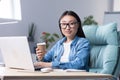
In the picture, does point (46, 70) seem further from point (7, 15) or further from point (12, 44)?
point (7, 15)

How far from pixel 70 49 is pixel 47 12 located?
2.20m

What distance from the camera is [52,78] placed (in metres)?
1.63

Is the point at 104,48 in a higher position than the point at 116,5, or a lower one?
lower

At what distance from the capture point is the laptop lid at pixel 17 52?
1794 millimetres

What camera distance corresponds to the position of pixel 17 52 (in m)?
1.87

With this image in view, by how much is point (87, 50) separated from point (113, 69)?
0.32 metres

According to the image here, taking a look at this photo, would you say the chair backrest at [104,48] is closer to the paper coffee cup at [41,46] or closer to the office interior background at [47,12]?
the paper coffee cup at [41,46]

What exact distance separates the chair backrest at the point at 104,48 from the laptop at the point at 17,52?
766 mm

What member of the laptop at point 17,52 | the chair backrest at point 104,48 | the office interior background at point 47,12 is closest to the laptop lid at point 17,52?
the laptop at point 17,52

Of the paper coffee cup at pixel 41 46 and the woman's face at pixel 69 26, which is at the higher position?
the woman's face at pixel 69 26

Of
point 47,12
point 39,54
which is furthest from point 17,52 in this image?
point 47,12

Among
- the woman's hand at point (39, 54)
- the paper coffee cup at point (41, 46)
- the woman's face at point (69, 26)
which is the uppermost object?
the woman's face at point (69, 26)

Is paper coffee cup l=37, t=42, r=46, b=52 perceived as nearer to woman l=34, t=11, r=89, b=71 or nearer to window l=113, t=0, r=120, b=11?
woman l=34, t=11, r=89, b=71

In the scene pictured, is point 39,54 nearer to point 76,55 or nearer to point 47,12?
point 76,55
